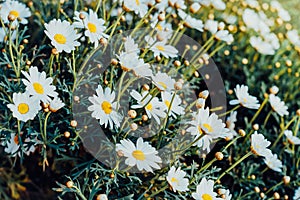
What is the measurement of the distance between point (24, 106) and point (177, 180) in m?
0.52

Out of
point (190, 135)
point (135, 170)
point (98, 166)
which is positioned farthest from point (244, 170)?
point (98, 166)

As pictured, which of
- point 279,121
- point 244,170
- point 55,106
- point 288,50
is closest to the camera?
point 55,106

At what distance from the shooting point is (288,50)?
259cm

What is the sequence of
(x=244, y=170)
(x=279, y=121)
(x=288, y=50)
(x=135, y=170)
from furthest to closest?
(x=288, y=50) → (x=279, y=121) → (x=244, y=170) → (x=135, y=170)

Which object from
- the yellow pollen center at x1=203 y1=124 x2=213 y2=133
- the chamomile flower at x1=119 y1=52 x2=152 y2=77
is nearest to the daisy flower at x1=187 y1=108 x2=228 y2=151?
the yellow pollen center at x1=203 y1=124 x2=213 y2=133

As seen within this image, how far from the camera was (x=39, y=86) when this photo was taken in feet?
5.01

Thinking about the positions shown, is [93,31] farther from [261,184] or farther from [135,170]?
[261,184]

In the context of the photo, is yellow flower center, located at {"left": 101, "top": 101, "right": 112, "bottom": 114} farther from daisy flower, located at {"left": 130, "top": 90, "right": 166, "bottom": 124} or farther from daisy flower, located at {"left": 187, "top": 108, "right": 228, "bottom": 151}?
daisy flower, located at {"left": 187, "top": 108, "right": 228, "bottom": 151}

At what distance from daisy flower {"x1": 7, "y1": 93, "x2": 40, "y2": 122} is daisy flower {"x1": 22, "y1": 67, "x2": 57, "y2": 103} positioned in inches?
0.8

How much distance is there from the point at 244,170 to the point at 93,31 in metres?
0.78

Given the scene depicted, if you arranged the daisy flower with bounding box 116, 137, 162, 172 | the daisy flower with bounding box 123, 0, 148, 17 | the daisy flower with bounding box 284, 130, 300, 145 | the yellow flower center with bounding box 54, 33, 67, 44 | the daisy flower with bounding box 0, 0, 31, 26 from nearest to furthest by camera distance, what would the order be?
the daisy flower with bounding box 116, 137, 162, 172, the yellow flower center with bounding box 54, 33, 67, 44, the daisy flower with bounding box 123, 0, 148, 17, the daisy flower with bounding box 0, 0, 31, 26, the daisy flower with bounding box 284, 130, 300, 145

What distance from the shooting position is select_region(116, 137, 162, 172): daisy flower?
4.81 ft

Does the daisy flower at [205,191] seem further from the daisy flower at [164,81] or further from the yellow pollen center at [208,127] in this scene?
the daisy flower at [164,81]

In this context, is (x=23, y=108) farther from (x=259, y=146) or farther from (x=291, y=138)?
(x=291, y=138)
